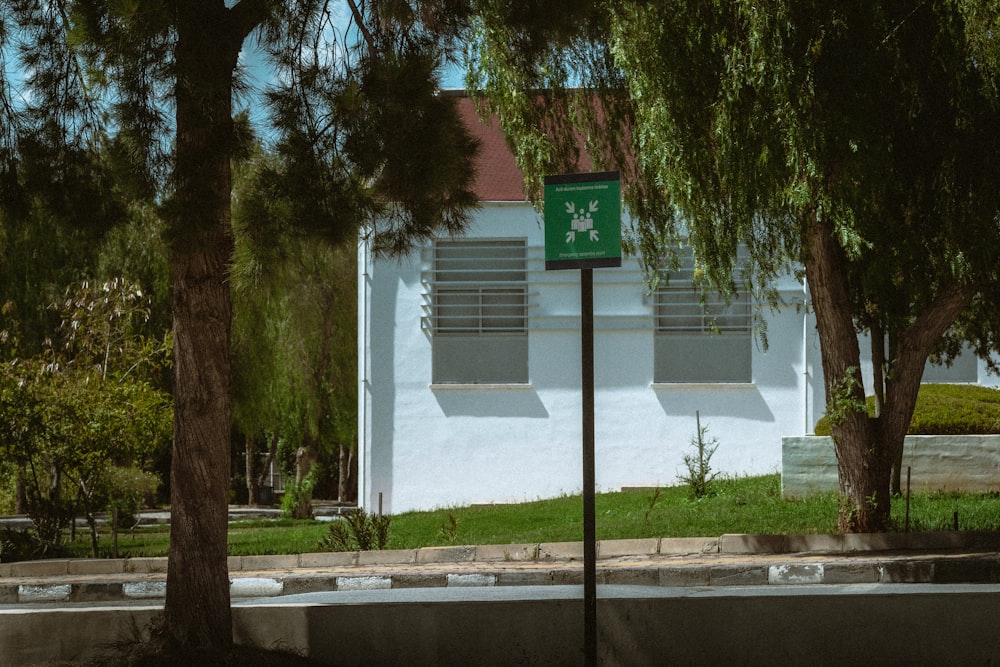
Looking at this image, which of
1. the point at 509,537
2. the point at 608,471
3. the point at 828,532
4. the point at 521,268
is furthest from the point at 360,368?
the point at 828,532

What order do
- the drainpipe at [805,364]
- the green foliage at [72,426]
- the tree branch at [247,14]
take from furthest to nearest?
the drainpipe at [805,364]
the green foliage at [72,426]
the tree branch at [247,14]

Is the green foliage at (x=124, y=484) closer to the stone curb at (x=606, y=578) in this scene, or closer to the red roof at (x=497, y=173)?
the stone curb at (x=606, y=578)

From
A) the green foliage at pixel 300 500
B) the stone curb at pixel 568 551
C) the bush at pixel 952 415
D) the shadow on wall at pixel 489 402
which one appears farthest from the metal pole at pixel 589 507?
the green foliage at pixel 300 500

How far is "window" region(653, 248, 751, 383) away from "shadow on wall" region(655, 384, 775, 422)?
0.21 meters

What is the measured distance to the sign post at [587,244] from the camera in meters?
6.21

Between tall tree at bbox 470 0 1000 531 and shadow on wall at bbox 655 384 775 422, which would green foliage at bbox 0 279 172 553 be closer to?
tall tree at bbox 470 0 1000 531

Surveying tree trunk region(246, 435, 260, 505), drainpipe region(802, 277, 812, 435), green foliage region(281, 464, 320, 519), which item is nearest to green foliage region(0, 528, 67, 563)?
green foliage region(281, 464, 320, 519)

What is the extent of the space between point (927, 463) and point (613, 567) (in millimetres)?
7258

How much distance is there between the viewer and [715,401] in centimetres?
2325

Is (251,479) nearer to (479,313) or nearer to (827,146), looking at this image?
(479,313)

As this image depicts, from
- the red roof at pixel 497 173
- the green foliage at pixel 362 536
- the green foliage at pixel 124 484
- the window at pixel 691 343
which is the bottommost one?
the green foliage at pixel 362 536

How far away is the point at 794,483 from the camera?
1716cm

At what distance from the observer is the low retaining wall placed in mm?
17062

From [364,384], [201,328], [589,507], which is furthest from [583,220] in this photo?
[364,384]
